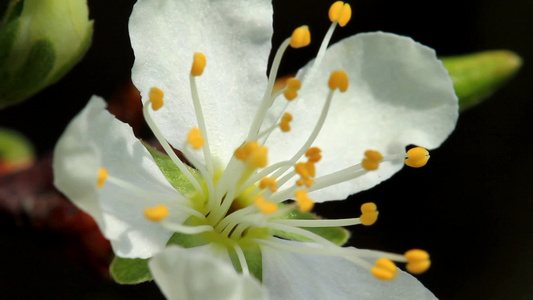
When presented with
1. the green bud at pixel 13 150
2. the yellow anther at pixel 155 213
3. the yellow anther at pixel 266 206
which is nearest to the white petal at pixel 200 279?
the yellow anther at pixel 155 213

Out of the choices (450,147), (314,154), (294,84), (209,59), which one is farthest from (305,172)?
(450,147)

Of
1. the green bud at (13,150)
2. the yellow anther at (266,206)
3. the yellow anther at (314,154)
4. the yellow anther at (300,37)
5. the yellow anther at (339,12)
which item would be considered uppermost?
the yellow anther at (339,12)

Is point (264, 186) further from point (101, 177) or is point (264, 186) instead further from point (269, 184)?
point (101, 177)

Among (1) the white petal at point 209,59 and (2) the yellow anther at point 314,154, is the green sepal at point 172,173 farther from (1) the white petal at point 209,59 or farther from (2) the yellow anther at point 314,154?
(2) the yellow anther at point 314,154

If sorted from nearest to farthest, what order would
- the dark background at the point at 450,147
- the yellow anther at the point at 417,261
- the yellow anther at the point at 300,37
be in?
the yellow anther at the point at 417,261
the yellow anther at the point at 300,37
the dark background at the point at 450,147

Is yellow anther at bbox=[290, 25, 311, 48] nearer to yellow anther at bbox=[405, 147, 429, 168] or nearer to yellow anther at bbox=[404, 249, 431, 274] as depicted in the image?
yellow anther at bbox=[405, 147, 429, 168]

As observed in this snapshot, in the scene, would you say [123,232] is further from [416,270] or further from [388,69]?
[388,69]
